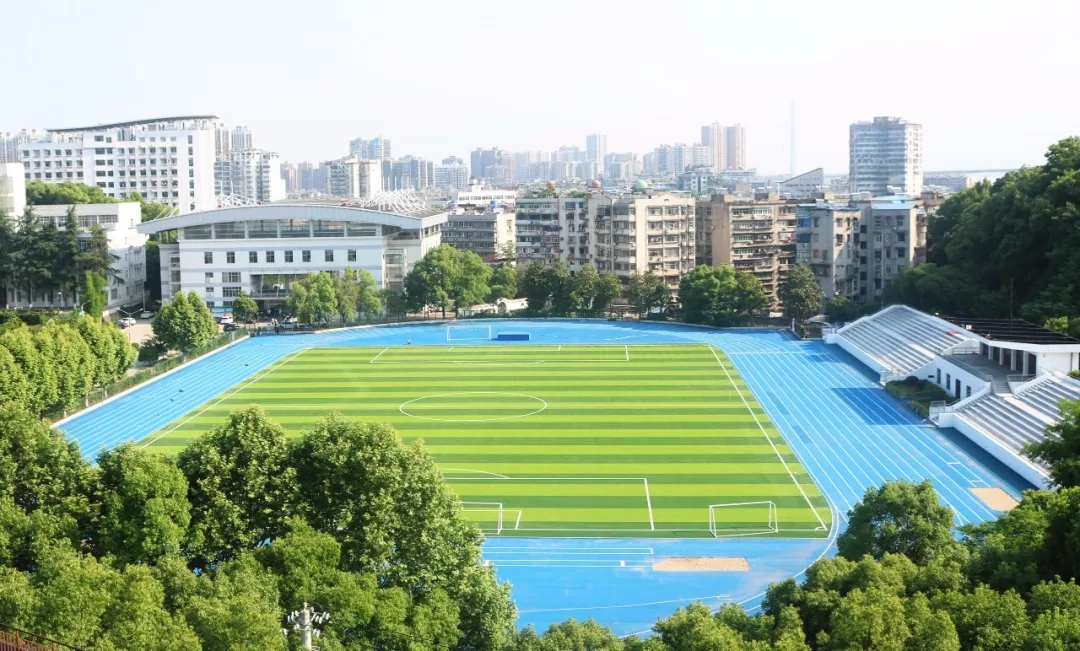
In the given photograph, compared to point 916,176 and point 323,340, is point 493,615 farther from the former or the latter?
point 916,176

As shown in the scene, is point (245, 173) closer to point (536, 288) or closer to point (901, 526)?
point (536, 288)

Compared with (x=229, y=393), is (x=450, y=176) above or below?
above

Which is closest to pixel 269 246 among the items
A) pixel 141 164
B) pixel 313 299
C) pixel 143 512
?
pixel 313 299

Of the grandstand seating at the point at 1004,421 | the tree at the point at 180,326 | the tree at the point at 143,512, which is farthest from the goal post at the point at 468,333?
the tree at the point at 143,512

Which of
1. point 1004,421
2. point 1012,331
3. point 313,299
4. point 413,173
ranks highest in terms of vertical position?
point 413,173

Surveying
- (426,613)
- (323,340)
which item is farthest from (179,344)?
(426,613)

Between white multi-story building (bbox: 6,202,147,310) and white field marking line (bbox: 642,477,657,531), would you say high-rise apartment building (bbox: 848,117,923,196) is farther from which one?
white field marking line (bbox: 642,477,657,531)

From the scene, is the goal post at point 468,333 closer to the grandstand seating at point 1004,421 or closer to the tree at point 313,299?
the tree at point 313,299
